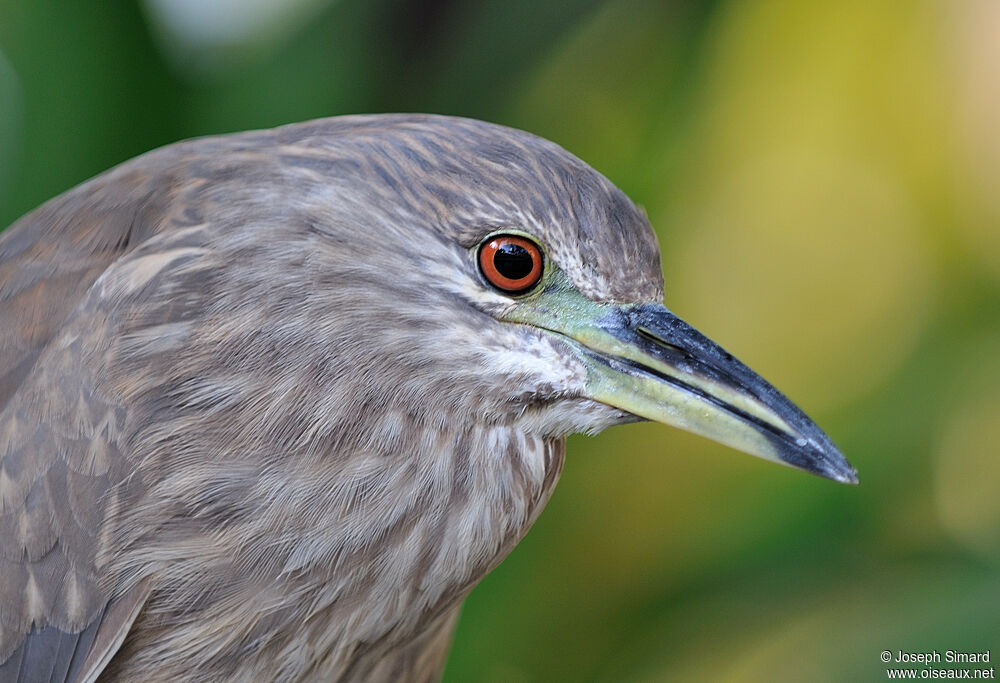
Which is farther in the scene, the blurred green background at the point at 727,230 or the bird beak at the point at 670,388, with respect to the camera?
the blurred green background at the point at 727,230

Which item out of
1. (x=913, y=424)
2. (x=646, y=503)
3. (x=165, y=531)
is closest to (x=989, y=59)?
(x=913, y=424)

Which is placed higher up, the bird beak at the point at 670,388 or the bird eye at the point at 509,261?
the bird eye at the point at 509,261

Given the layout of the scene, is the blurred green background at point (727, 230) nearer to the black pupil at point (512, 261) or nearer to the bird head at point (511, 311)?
the bird head at point (511, 311)

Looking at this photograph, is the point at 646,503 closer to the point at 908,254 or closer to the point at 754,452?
the point at 908,254

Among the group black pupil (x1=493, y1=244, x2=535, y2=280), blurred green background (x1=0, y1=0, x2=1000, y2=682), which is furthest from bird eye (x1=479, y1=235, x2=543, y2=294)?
blurred green background (x1=0, y1=0, x2=1000, y2=682)

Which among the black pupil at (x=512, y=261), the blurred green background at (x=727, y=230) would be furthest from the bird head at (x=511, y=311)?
the blurred green background at (x=727, y=230)

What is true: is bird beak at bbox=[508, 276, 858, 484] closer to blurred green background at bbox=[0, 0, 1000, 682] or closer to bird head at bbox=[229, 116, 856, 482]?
bird head at bbox=[229, 116, 856, 482]

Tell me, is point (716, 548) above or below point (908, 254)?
below

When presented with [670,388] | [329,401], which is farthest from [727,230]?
[329,401]
